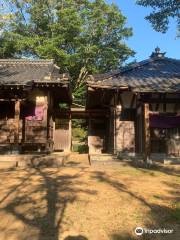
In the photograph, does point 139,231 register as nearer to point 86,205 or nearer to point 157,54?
point 86,205

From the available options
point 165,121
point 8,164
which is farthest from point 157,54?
point 8,164

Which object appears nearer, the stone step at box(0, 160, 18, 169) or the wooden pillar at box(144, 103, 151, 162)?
the stone step at box(0, 160, 18, 169)

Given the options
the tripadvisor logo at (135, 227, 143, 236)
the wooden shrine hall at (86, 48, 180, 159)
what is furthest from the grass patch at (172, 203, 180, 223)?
the wooden shrine hall at (86, 48, 180, 159)

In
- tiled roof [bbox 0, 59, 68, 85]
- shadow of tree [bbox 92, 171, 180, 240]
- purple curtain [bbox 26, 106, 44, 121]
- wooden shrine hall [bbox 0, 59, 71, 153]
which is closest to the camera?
shadow of tree [bbox 92, 171, 180, 240]

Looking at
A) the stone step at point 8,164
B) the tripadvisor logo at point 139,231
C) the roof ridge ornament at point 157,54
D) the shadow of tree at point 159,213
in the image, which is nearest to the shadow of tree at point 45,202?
the shadow of tree at point 159,213

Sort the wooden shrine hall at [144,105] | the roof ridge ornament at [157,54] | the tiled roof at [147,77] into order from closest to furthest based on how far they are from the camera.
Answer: the tiled roof at [147,77]
the wooden shrine hall at [144,105]
the roof ridge ornament at [157,54]

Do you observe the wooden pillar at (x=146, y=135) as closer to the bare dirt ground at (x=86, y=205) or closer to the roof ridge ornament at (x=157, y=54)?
the bare dirt ground at (x=86, y=205)

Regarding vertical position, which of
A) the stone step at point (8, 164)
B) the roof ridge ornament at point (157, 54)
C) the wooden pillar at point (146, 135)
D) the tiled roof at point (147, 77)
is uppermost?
the roof ridge ornament at point (157, 54)

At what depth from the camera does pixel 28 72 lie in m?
20.0

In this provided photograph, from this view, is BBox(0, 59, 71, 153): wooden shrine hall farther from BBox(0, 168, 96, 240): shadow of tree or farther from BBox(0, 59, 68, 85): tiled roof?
BBox(0, 168, 96, 240): shadow of tree

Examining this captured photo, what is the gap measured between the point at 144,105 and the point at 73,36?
22.5 meters

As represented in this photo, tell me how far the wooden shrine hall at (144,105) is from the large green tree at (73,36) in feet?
53.2

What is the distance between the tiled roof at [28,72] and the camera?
16234mm

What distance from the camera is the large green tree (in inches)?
1362
